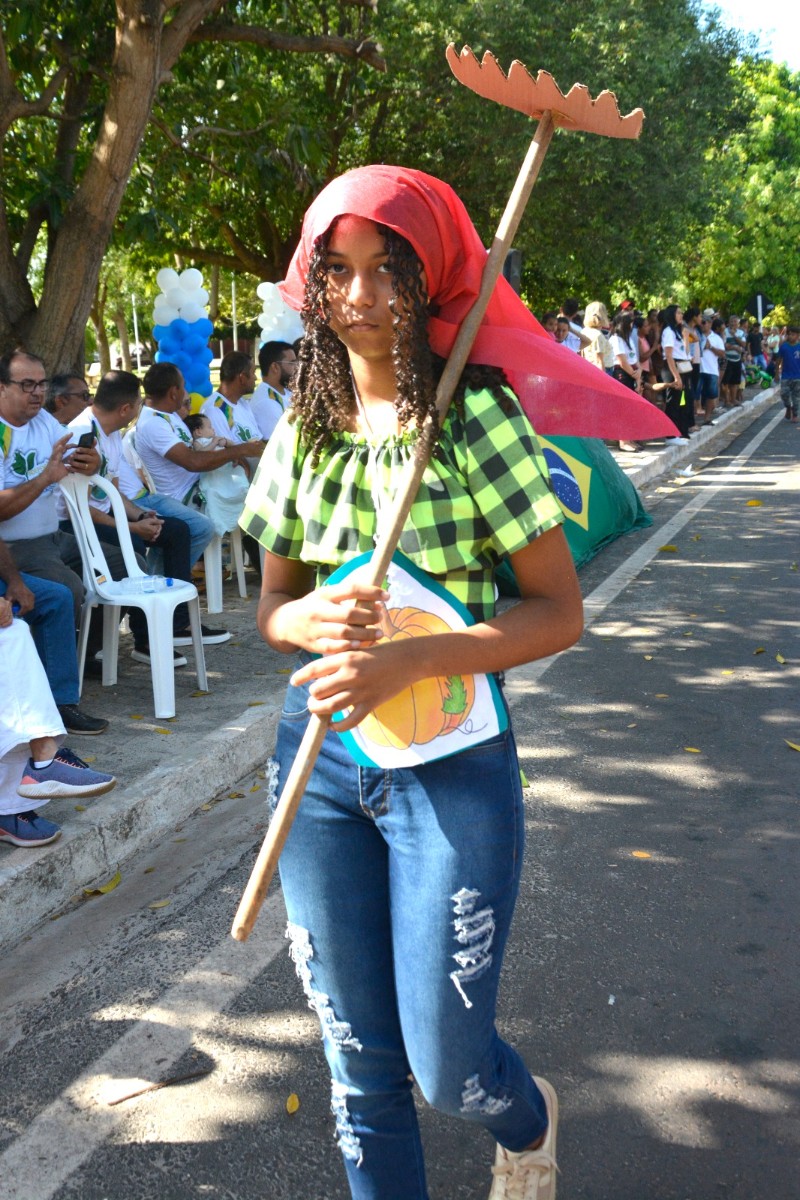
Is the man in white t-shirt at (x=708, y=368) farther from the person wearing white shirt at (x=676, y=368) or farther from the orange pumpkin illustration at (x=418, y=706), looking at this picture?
the orange pumpkin illustration at (x=418, y=706)

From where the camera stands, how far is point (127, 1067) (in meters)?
3.09

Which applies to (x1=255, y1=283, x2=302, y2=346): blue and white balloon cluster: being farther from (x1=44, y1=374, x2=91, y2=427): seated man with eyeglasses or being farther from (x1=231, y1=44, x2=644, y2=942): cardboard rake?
(x1=231, y1=44, x2=644, y2=942): cardboard rake

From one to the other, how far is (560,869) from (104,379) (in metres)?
4.18

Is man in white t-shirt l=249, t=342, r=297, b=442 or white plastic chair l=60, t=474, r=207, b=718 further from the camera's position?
man in white t-shirt l=249, t=342, r=297, b=442

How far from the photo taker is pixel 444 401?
6.17ft

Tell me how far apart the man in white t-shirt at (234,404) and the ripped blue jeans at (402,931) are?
7.00 meters

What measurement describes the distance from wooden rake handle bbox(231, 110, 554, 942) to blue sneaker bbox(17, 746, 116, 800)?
8.68ft

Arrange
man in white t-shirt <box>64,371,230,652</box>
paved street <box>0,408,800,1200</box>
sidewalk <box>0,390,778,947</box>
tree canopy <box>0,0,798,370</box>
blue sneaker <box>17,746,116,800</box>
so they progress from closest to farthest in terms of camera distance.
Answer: paved street <box>0,408,800,1200</box>
sidewalk <box>0,390,778,947</box>
blue sneaker <box>17,746,116,800</box>
man in white t-shirt <box>64,371,230,652</box>
tree canopy <box>0,0,798,370</box>

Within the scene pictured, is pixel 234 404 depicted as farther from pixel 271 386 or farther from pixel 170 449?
pixel 170 449

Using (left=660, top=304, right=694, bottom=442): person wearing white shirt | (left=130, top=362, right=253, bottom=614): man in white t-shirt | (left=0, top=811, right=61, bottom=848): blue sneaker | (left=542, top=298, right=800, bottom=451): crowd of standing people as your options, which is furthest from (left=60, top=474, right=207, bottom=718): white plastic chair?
(left=660, top=304, right=694, bottom=442): person wearing white shirt

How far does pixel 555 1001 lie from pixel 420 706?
172 cm

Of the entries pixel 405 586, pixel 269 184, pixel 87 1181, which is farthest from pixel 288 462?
pixel 269 184

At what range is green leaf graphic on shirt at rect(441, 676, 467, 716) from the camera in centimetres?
192

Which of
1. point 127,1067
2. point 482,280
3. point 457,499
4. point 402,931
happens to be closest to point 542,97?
point 482,280
